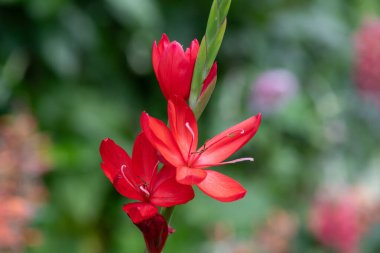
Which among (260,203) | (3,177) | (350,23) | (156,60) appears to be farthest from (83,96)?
(156,60)

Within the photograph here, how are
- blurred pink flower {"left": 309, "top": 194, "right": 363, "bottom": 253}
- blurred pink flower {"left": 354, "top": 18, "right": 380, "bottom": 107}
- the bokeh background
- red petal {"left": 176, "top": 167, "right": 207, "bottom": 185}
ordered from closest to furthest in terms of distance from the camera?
red petal {"left": 176, "top": 167, "right": 207, "bottom": 185} < blurred pink flower {"left": 309, "top": 194, "right": 363, "bottom": 253} < the bokeh background < blurred pink flower {"left": 354, "top": 18, "right": 380, "bottom": 107}

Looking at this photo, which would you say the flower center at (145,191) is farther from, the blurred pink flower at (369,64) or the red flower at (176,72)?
the blurred pink flower at (369,64)

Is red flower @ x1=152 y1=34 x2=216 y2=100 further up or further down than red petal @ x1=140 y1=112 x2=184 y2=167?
further up

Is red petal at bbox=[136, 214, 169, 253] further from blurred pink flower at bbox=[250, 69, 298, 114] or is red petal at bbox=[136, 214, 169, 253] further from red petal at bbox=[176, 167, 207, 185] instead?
blurred pink flower at bbox=[250, 69, 298, 114]

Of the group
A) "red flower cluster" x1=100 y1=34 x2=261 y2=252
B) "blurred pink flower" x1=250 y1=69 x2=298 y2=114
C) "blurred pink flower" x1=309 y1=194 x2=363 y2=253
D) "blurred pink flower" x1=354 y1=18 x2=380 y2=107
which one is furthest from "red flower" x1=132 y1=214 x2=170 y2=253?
"blurred pink flower" x1=354 y1=18 x2=380 y2=107

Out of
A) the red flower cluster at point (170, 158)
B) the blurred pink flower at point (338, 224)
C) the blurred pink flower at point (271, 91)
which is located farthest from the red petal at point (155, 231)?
the blurred pink flower at point (271, 91)

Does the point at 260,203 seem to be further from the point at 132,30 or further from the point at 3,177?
the point at 3,177
